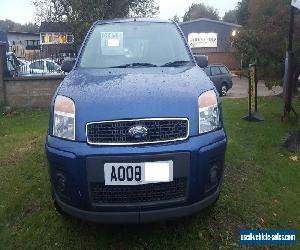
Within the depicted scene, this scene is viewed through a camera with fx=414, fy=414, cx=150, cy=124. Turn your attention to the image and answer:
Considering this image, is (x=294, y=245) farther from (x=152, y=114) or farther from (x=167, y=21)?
(x=167, y=21)

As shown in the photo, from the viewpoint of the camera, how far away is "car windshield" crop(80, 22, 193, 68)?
4402 mm

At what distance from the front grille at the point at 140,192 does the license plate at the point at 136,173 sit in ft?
0.15

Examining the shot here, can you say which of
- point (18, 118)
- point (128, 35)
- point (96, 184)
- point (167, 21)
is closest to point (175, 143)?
point (96, 184)

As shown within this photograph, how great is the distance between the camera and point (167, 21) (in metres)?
5.07

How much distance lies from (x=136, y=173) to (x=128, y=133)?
299mm

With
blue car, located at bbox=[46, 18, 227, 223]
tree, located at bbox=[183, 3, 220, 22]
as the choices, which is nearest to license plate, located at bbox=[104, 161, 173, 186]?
blue car, located at bbox=[46, 18, 227, 223]

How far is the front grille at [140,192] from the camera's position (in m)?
3.04

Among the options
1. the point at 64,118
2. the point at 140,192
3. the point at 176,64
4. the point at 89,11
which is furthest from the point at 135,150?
the point at 89,11

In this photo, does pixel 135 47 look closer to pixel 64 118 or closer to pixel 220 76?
pixel 64 118

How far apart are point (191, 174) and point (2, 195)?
8.32ft

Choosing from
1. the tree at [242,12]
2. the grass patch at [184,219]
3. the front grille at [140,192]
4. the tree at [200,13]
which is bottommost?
the grass patch at [184,219]

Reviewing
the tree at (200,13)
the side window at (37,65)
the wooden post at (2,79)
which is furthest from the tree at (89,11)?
the tree at (200,13)

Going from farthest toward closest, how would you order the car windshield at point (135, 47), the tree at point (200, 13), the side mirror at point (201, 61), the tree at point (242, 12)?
the tree at point (200, 13) → the tree at point (242, 12) → the side mirror at point (201, 61) → the car windshield at point (135, 47)

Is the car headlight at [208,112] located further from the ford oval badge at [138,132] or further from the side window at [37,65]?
the side window at [37,65]
